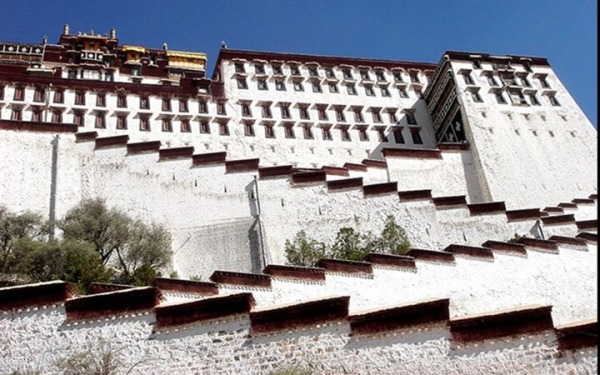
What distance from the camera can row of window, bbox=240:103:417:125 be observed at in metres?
31.0

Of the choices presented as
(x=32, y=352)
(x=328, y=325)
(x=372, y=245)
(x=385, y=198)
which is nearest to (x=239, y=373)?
(x=328, y=325)

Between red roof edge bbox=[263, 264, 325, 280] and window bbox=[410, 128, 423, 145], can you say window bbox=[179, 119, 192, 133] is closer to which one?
window bbox=[410, 128, 423, 145]

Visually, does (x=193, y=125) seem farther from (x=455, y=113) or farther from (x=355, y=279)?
(x=355, y=279)

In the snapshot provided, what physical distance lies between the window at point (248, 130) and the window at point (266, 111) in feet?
4.01

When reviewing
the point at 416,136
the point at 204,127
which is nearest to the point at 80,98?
the point at 204,127

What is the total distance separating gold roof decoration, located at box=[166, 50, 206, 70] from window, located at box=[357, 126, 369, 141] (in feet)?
44.0

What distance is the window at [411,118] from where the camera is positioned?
32.7m

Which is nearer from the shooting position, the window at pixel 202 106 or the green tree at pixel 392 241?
the green tree at pixel 392 241

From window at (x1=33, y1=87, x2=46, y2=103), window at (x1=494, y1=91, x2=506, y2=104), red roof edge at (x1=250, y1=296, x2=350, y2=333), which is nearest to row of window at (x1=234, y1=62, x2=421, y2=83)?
window at (x1=494, y1=91, x2=506, y2=104)

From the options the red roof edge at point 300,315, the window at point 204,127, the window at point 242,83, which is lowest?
the red roof edge at point 300,315

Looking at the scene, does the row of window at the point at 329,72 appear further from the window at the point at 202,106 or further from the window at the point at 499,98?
the window at the point at 499,98

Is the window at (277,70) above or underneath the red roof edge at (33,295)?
above

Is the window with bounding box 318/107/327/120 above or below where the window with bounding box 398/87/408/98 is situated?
below

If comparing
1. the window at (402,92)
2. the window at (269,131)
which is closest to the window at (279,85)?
the window at (269,131)
